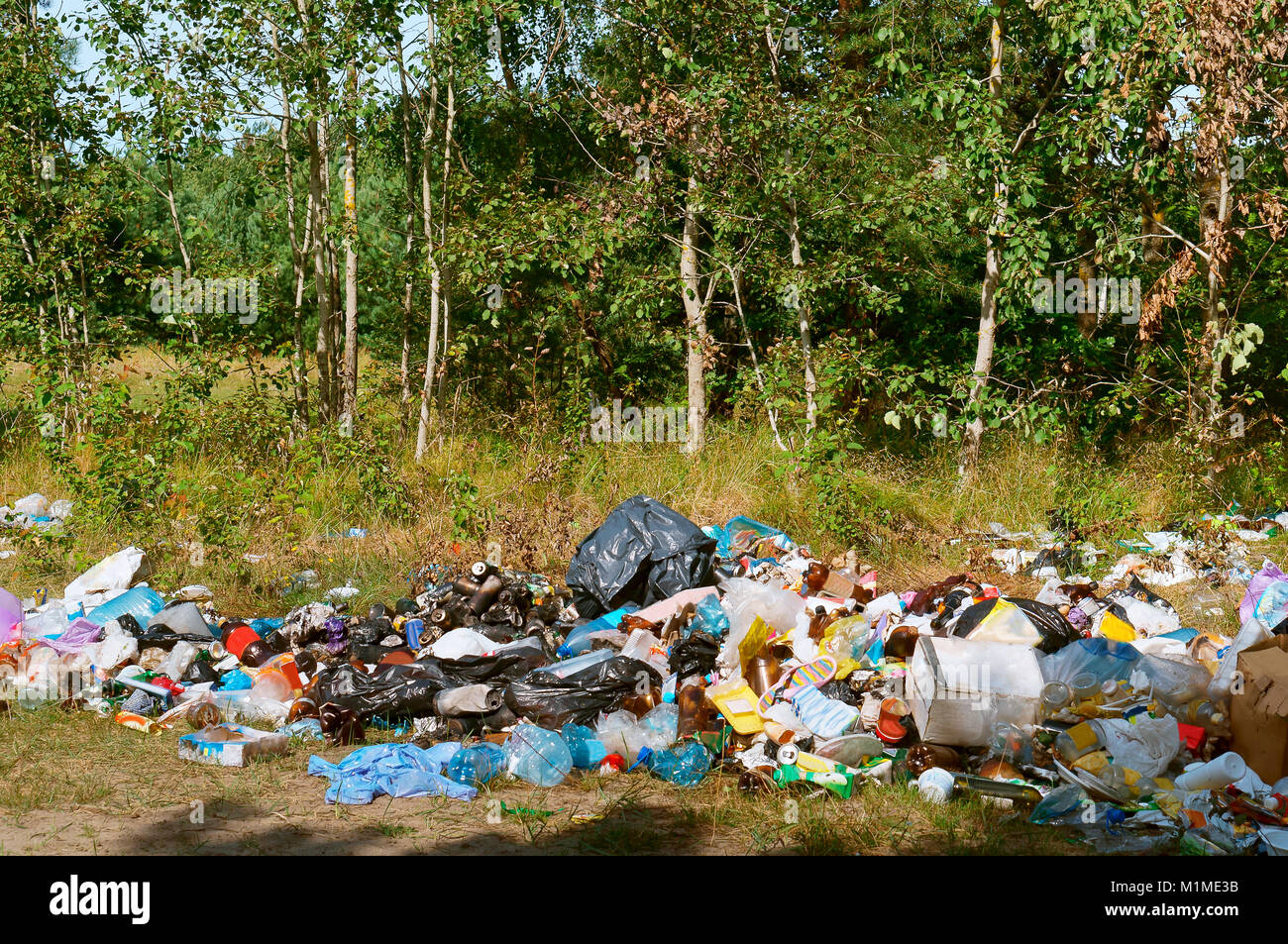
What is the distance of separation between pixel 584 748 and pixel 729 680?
767 millimetres

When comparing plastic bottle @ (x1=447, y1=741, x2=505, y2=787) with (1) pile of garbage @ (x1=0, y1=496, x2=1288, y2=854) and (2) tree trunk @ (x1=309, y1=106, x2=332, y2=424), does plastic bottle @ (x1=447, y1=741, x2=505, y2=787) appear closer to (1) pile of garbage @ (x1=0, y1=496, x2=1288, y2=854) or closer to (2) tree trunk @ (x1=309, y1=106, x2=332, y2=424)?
(1) pile of garbage @ (x1=0, y1=496, x2=1288, y2=854)

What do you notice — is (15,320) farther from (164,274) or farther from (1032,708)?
(1032,708)

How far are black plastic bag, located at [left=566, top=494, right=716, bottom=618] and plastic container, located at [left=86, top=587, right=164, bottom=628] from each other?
7.29 feet

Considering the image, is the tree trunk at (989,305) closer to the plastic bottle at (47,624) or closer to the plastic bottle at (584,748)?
the plastic bottle at (584,748)

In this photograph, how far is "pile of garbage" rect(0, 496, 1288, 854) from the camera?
3621mm

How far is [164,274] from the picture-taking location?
7.83 m

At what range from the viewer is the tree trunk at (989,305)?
7340mm

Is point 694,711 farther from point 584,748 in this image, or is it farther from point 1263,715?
point 1263,715

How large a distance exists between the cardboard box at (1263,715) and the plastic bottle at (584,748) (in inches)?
88.0

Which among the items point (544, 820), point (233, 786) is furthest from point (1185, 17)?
point (233, 786)

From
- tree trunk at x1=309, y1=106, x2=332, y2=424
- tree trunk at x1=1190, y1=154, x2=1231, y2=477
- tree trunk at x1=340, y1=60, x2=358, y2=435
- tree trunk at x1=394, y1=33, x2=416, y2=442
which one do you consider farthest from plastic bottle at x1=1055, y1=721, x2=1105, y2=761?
tree trunk at x1=309, y1=106, x2=332, y2=424

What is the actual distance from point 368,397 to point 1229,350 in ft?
19.7

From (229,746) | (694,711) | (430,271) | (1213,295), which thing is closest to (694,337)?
(430,271)

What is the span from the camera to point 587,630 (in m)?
5.36
